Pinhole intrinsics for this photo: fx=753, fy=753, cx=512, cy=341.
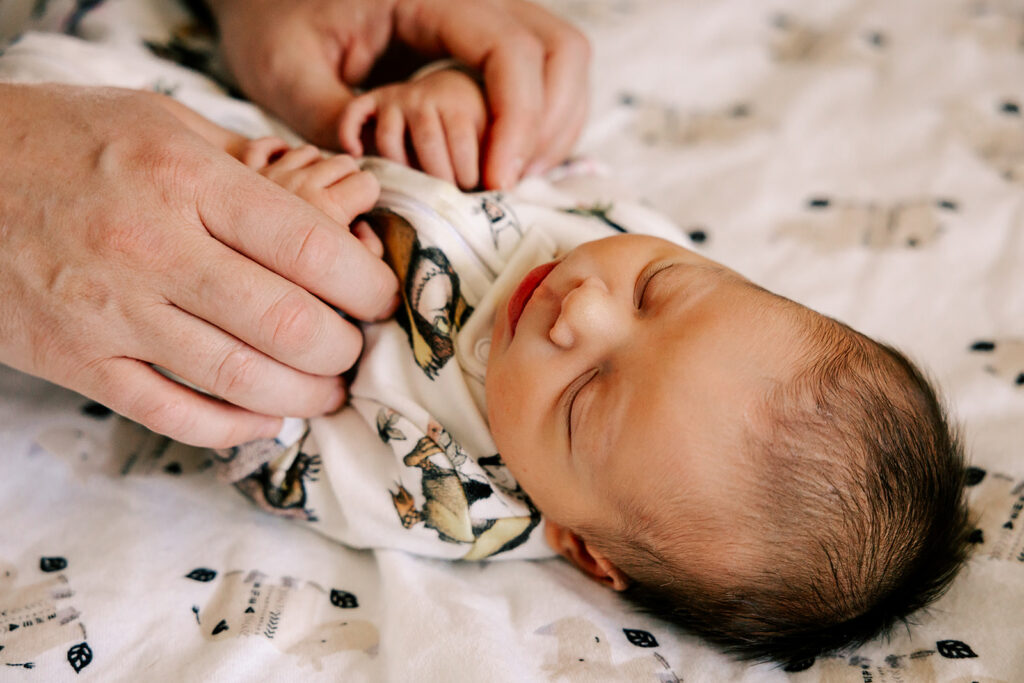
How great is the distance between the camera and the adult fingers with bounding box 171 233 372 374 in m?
0.87

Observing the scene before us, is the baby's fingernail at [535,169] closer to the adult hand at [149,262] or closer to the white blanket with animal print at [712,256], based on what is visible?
the white blanket with animal print at [712,256]

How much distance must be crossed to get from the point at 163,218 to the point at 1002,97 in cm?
177

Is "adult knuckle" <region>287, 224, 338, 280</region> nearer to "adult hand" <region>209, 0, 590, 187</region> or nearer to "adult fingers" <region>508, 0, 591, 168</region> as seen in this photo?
"adult hand" <region>209, 0, 590, 187</region>

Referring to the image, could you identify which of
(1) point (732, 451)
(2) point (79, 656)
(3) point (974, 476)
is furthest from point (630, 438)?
(2) point (79, 656)

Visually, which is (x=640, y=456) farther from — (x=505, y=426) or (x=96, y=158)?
(x=96, y=158)

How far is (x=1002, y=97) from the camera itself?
1.70 m

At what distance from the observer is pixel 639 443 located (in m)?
0.90

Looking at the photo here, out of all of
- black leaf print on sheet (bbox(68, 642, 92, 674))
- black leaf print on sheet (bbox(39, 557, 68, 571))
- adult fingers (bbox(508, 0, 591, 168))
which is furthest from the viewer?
adult fingers (bbox(508, 0, 591, 168))

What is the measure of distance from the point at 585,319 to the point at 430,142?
405 millimetres

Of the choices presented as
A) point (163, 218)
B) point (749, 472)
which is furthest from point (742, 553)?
point (163, 218)

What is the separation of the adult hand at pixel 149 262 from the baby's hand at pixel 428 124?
0.88ft

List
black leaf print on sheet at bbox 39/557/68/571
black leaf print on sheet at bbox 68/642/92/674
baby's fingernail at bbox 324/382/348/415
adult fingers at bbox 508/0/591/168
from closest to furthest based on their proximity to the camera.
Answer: black leaf print on sheet at bbox 68/642/92/674, black leaf print on sheet at bbox 39/557/68/571, baby's fingernail at bbox 324/382/348/415, adult fingers at bbox 508/0/591/168

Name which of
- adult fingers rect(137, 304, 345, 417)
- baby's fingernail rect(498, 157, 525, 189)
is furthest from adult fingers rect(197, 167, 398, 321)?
baby's fingernail rect(498, 157, 525, 189)

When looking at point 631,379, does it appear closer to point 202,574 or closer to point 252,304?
point 252,304
